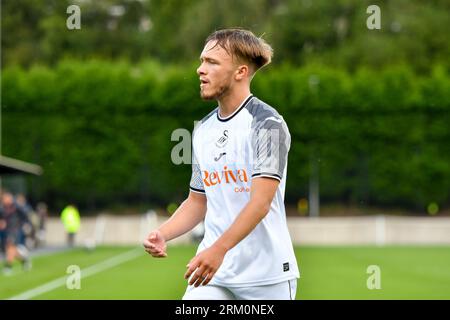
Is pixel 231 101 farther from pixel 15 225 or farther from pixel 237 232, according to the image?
pixel 15 225

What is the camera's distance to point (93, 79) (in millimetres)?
40688

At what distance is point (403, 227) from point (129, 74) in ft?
40.0

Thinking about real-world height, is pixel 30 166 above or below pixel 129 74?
below

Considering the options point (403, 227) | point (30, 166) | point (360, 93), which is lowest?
point (403, 227)

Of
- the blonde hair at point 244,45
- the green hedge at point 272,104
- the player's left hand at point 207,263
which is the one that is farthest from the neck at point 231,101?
the green hedge at point 272,104

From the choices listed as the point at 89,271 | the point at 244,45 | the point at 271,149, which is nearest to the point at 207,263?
the point at 271,149

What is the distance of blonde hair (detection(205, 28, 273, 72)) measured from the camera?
5.11 meters

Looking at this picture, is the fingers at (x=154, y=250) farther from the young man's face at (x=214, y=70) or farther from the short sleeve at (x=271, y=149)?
the young man's face at (x=214, y=70)

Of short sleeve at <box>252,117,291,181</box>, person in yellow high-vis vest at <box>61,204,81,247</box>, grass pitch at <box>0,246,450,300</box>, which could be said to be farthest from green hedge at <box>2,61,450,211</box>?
short sleeve at <box>252,117,291,181</box>

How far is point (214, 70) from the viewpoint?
5129mm

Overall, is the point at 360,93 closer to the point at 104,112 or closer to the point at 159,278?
the point at 104,112

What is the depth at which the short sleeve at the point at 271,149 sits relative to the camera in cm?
497

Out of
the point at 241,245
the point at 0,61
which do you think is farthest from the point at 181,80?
the point at 241,245

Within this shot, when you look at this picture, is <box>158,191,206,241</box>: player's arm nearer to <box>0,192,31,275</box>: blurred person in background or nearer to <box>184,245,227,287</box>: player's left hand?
<box>184,245,227,287</box>: player's left hand
